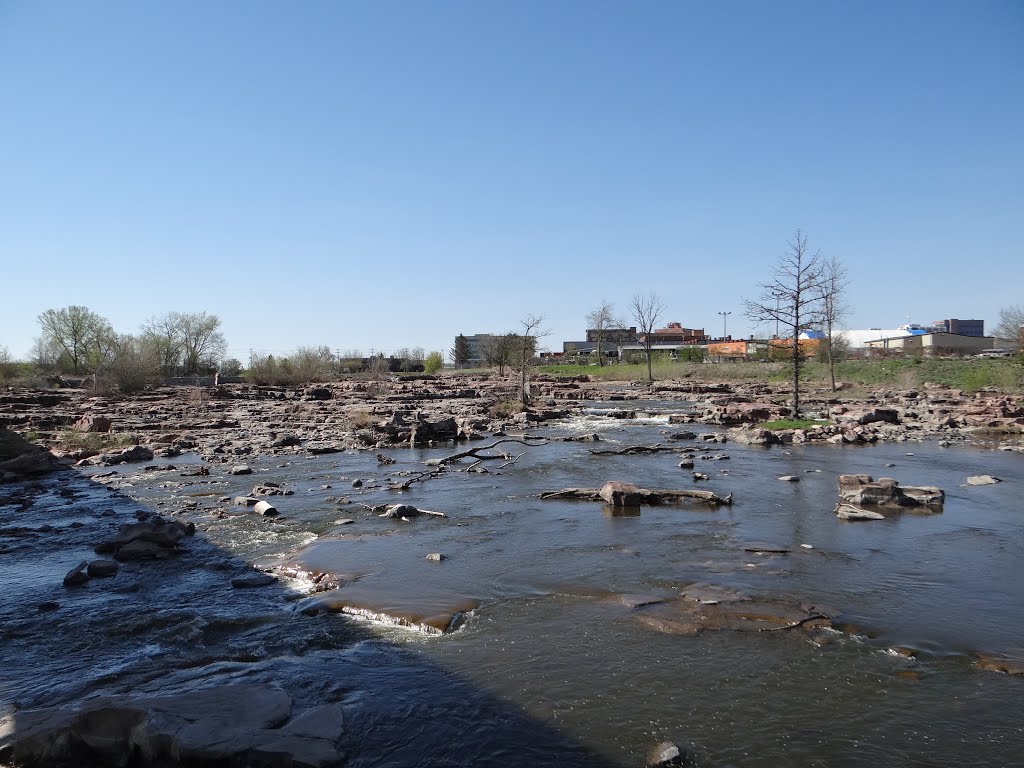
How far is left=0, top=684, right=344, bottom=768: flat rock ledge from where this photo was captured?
13.2 feet

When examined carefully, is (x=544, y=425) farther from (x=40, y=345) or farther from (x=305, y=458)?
(x=40, y=345)

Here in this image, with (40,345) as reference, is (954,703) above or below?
below

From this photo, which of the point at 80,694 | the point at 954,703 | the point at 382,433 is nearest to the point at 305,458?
the point at 382,433

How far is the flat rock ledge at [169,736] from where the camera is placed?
4.01 meters

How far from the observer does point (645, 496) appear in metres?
12.0

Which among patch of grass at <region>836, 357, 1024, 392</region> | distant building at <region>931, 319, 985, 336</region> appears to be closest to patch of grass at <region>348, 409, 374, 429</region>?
patch of grass at <region>836, 357, 1024, 392</region>

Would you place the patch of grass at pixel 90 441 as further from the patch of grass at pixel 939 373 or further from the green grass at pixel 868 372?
the patch of grass at pixel 939 373

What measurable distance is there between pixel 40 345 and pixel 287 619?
8065 centimetres

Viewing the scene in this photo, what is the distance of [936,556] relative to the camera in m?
8.41

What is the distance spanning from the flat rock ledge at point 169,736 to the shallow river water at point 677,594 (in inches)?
18.2

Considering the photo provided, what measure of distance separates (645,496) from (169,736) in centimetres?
927

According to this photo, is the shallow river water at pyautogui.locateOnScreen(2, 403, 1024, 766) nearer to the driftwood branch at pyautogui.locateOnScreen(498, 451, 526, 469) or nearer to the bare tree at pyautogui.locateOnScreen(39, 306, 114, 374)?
the driftwood branch at pyautogui.locateOnScreen(498, 451, 526, 469)

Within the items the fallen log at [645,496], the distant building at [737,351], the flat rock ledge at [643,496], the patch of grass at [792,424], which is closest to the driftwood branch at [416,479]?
the fallen log at [645,496]

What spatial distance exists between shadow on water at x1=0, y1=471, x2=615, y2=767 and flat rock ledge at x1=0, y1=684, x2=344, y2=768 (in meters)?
0.01
